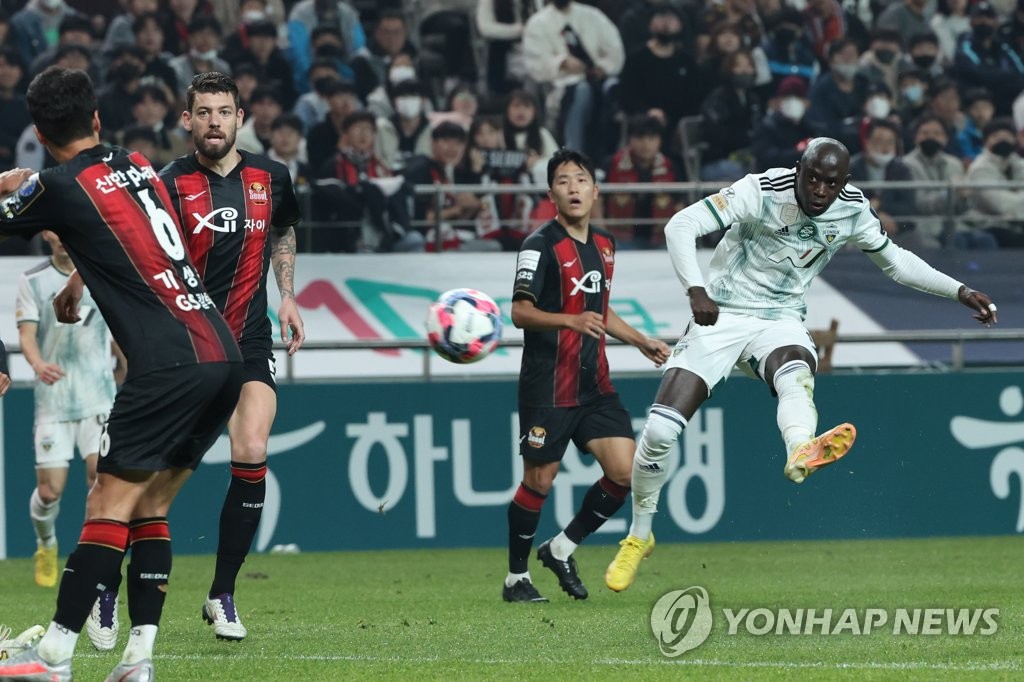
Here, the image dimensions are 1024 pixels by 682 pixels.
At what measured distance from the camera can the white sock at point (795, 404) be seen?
24.5ft

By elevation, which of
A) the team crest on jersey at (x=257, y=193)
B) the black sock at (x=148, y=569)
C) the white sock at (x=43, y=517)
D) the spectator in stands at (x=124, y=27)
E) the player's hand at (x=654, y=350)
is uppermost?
the spectator in stands at (x=124, y=27)

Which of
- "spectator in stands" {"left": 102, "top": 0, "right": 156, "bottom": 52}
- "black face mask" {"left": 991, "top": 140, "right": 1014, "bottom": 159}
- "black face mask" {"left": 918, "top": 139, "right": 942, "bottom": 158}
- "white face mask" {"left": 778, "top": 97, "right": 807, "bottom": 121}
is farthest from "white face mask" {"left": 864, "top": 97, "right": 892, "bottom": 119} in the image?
"spectator in stands" {"left": 102, "top": 0, "right": 156, "bottom": 52}

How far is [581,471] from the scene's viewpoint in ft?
41.0

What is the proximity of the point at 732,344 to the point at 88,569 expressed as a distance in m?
3.82

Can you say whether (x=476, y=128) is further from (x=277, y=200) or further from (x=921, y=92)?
(x=277, y=200)

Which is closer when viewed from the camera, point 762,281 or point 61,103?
point 61,103

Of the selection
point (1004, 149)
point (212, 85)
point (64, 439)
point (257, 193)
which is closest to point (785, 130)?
point (1004, 149)

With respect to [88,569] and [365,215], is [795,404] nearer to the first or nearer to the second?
[88,569]

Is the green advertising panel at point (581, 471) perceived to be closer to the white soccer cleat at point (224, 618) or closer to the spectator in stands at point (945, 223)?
the spectator in stands at point (945, 223)

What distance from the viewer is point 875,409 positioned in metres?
12.8

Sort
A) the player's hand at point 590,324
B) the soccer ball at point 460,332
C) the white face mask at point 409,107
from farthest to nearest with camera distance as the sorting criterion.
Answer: the white face mask at point 409,107 < the soccer ball at point 460,332 < the player's hand at point 590,324

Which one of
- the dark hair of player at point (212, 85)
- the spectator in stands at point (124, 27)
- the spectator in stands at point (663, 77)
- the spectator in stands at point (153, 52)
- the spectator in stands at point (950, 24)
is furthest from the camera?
the spectator in stands at point (950, 24)

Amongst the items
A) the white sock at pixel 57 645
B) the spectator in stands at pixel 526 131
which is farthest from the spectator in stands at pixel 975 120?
the white sock at pixel 57 645

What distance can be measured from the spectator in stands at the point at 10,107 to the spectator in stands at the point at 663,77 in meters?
5.85
